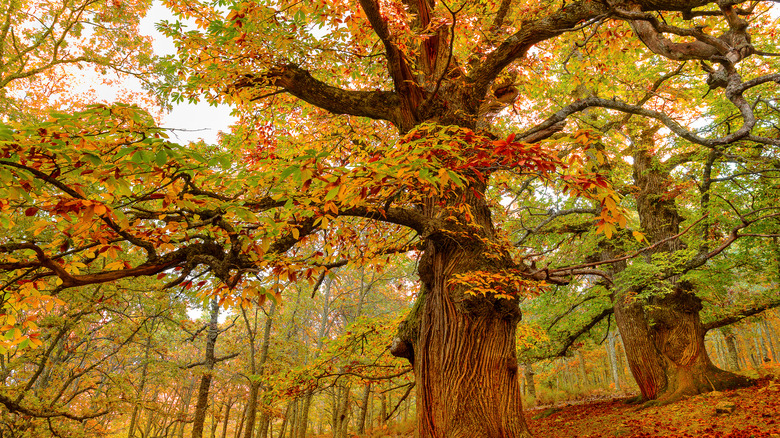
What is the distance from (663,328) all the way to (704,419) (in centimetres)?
232

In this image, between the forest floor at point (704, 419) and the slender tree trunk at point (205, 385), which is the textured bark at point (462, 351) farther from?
the slender tree trunk at point (205, 385)

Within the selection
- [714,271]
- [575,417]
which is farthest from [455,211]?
[575,417]

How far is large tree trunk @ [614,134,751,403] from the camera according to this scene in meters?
7.38

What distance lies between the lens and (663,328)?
7.78m

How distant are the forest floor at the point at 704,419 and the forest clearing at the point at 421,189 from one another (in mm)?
74

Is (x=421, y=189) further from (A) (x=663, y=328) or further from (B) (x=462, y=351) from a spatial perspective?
(A) (x=663, y=328)

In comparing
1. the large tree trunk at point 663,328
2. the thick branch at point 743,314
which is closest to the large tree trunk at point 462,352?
the large tree trunk at point 663,328

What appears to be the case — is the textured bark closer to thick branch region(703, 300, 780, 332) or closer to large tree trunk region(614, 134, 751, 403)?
large tree trunk region(614, 134, 751, 403)

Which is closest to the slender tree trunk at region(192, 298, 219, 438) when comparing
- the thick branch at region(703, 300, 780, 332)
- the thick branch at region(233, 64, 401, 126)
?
the thick branch at region(233, 64, 401, 126)

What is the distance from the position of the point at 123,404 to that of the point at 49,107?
308 inches

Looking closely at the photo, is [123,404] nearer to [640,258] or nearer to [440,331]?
[440,331]

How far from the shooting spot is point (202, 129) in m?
3.37

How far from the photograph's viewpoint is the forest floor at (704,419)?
514 cm

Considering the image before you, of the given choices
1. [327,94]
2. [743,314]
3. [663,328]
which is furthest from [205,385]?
[743,314]
